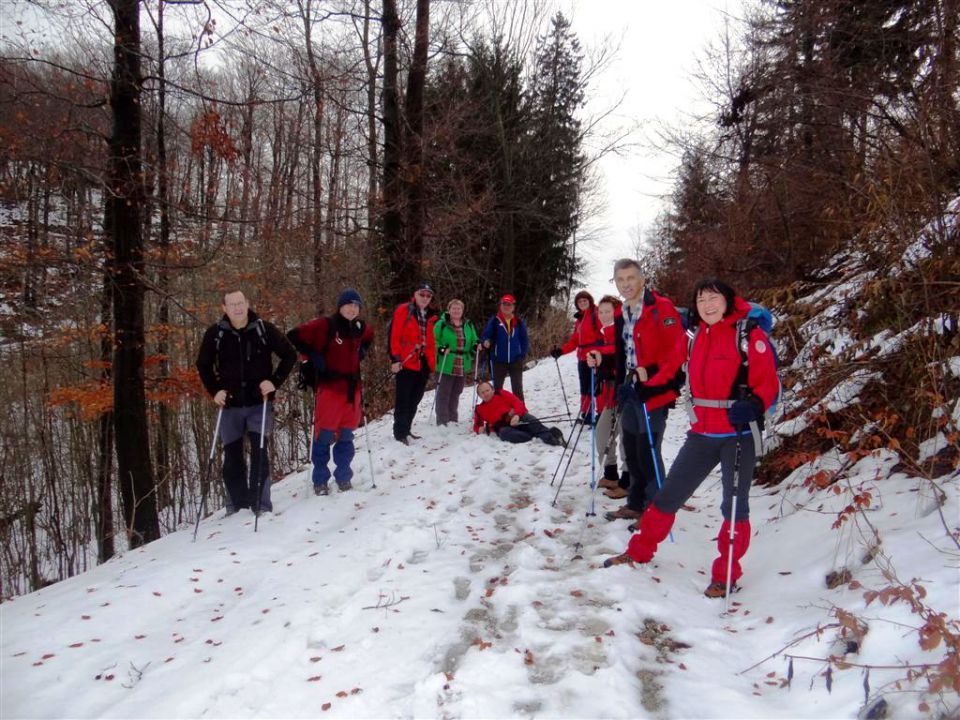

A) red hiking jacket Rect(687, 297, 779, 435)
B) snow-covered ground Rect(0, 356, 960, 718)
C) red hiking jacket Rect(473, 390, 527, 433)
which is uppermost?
red hiking jacket Rect(687, 297, 779, 435)

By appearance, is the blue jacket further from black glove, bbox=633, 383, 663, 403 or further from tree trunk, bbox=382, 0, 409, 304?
black glove, bbox=633, 383, 663, 403

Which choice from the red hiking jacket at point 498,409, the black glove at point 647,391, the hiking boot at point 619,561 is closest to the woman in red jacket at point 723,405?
the hiking boot at point 619,561

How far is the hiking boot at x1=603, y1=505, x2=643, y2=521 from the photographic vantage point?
17.3ft

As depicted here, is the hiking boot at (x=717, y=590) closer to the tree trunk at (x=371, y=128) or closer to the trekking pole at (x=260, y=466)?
the trekking pole at (x=260, y=466)

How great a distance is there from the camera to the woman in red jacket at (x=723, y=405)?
373cm

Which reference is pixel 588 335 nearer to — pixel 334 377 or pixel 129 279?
pixel 334 377

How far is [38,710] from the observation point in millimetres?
2932

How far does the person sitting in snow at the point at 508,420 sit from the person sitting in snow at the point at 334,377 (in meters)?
2.63

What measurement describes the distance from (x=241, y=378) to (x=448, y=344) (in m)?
3.96

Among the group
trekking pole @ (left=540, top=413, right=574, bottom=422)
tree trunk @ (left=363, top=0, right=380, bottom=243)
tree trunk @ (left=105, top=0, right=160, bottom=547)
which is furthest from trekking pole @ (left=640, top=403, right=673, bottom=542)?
tree trunk @ (left=363, top=0, right=380, bottom=243)

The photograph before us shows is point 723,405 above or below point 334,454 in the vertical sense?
above

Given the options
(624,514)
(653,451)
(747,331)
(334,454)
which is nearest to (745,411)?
(747,331)

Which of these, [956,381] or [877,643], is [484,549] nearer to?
[877,643]

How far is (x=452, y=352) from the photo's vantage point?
9.11 m
